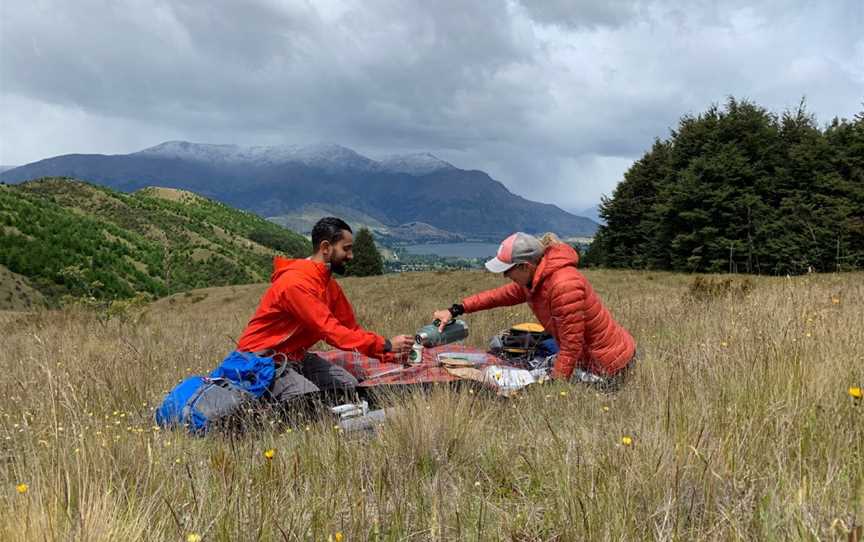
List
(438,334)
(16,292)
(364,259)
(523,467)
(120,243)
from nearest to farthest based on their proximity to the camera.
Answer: (523,467)
(438,334)
(16,292)
(364,259)
(120,243)

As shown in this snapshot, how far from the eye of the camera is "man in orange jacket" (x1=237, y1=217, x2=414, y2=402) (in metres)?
4.46

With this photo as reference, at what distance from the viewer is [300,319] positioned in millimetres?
4621

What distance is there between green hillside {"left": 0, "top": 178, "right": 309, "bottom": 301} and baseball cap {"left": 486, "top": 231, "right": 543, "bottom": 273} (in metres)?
13.8

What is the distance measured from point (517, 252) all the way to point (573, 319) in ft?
2.31

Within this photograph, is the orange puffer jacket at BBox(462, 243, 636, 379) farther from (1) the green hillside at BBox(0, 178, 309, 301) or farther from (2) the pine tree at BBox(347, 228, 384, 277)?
(2) the pine tree at BBox(347, 228, 384, 277)

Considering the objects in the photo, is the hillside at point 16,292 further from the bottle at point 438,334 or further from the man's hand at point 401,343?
the man's hand at point 401,343

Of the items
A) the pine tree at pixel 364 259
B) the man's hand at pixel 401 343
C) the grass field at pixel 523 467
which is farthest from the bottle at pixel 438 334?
the pine tree at pixel 364 259

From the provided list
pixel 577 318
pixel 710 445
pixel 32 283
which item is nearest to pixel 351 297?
pixel 577 318

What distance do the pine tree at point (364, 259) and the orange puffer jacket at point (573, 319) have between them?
57555 mm

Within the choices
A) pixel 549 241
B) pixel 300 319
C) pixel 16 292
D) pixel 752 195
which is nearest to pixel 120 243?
pixel 16 292

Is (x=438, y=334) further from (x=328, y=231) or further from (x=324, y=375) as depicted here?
(x=328, y=231)

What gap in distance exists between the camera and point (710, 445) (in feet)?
7.95

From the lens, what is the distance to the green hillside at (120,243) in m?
56.6

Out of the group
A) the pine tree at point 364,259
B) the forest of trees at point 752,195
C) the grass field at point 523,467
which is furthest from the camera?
the pine tree at point 364,259
